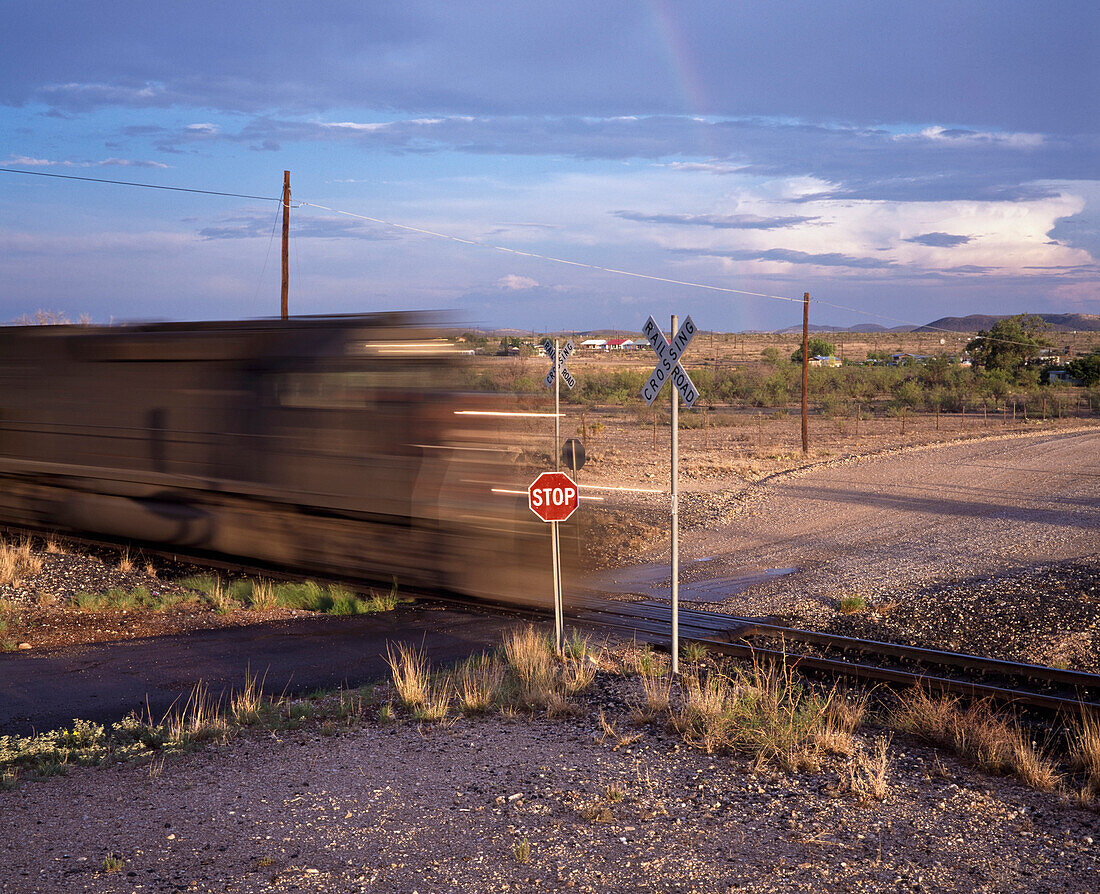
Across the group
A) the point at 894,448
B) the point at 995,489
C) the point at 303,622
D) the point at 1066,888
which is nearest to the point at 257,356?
the point at 303,622

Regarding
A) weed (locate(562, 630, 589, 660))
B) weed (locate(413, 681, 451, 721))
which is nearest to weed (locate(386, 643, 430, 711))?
weed (locate(413, 681, 451, 721))

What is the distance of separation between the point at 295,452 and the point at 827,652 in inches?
265

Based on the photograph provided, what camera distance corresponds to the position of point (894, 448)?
120 ft

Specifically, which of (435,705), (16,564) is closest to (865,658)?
(435,705)

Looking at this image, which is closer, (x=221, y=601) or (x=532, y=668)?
(x=532, y=668)

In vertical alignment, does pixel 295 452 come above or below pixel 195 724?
above

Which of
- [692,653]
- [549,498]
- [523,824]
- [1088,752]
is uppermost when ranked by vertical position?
[549,498]

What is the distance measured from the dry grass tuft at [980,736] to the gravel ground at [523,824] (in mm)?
165

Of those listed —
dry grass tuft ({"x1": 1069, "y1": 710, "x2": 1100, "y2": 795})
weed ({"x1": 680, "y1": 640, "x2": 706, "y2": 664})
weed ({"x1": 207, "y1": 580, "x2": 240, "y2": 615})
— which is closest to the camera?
dry grass tuft ({"x1": 1069, "y1": 710, "x2": 1100, "y2": 795})

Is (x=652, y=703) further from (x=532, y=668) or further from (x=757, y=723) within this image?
(x=532, y=668)

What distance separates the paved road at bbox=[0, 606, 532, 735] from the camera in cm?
816

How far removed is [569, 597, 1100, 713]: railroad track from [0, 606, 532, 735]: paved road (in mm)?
1866

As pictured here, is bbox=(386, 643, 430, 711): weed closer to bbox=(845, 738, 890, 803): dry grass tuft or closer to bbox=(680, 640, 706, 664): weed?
bbox=(680, 640, 706, 664): weed

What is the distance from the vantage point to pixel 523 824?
221 inches
